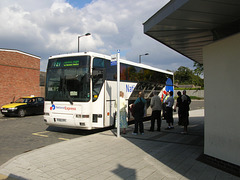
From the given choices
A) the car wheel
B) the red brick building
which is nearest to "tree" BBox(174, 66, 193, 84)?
the red brick building

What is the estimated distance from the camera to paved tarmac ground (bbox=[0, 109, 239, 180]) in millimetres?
4297

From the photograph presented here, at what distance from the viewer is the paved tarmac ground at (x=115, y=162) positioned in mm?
4297

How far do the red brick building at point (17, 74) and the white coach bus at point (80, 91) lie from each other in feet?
55.2

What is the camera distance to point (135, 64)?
1209cm

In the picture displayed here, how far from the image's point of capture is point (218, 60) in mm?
4730

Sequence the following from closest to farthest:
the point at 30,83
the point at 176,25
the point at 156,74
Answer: the point at 176,25, the point at 156,74, the point at 30,83

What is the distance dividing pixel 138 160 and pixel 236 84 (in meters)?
2.90

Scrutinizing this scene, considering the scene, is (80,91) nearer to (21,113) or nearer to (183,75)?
(21,113)

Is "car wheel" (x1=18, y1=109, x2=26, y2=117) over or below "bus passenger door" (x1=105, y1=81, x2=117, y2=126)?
below

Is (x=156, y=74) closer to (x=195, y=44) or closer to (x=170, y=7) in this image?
(x=195, y=44)

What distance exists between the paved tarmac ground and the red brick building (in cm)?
1981

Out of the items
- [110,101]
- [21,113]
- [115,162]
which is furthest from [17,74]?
[115,162]

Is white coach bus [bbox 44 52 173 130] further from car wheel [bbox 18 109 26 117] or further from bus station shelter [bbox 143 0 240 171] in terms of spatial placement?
car wheel [bbox 18 109 26 117]

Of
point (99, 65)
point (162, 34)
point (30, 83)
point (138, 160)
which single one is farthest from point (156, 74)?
point (30, 83)
